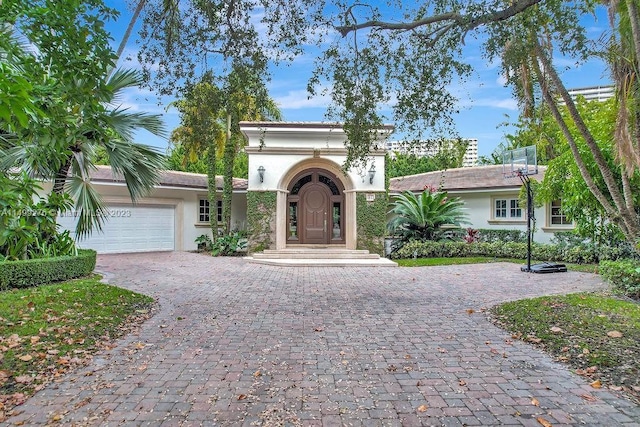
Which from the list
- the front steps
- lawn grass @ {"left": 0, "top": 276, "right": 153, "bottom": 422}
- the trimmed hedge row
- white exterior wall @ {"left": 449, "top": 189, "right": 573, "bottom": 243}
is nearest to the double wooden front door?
the front steps

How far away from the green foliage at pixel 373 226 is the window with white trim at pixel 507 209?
620 cm

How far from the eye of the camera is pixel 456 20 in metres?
5.73

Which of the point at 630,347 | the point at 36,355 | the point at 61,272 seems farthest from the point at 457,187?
the point at 36,355

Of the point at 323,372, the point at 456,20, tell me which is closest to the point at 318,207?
the point at 456,20

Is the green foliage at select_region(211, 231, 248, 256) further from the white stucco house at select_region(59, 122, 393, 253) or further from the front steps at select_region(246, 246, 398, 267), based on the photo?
the front steps at select_region(246, 246, 398, 267)

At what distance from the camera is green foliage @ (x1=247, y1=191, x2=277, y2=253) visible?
15.0 m

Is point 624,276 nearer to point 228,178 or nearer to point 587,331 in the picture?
point 587,331

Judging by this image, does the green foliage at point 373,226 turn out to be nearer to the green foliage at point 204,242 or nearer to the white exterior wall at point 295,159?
the white exterior wall at point 295,159

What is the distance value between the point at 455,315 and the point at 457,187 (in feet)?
41.5

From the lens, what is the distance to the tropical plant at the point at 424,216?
15.3 metres

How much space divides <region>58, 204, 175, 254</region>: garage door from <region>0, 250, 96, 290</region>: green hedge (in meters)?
7.00

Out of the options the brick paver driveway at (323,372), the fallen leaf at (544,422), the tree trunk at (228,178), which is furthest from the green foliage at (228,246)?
the fallen leaf at (544,422)

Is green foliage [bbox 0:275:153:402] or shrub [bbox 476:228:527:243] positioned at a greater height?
shrub [bbox 476:228:527:243]

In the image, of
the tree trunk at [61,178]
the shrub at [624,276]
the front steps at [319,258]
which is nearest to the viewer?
the shrub at [624,276]
